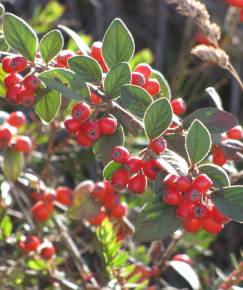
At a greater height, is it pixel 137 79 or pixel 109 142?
pixel 137 79

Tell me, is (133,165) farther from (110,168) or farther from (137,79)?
(137,79)

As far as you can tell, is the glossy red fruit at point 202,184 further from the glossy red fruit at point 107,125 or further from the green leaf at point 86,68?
the green leaf at point 86,68

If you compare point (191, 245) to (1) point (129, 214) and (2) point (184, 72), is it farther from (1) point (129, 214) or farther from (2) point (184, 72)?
(2) point (184, 72)

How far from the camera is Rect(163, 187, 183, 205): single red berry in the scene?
1.30m

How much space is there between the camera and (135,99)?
1.36 m

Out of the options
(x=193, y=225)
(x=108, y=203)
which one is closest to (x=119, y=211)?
(x=108, y=203)

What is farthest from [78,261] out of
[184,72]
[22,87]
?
[184,72]

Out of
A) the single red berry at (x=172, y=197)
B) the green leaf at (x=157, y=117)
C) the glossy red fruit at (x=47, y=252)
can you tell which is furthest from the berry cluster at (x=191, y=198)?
the glossy red fruit at (x=47, y=252)

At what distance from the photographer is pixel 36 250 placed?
1986 millimetres

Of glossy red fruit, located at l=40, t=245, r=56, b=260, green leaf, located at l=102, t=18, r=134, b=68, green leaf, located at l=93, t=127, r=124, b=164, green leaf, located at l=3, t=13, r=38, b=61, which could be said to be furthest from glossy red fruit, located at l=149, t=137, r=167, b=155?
glossy red fruit, located at l=40, t=245, r=56, b=260

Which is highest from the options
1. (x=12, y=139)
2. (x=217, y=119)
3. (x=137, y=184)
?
(x=217, y=119)

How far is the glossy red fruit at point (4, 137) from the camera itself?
1630 mm

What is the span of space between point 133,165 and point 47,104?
A: 29 cm

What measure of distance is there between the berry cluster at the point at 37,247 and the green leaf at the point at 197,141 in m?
0.76
